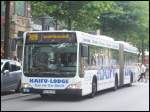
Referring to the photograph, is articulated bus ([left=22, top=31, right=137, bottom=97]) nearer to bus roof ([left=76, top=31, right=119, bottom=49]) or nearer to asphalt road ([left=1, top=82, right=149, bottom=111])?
bus roof ([left=76, top=31, right=119, bottom=49])

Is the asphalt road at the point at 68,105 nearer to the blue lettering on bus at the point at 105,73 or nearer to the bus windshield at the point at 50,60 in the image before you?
the bus windshield at the point at 50,60

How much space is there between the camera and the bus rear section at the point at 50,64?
20328 millimetres

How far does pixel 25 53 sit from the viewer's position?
68.5 feet

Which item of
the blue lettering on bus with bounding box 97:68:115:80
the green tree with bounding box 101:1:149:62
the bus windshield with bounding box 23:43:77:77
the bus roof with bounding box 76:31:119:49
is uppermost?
the green tree with bounding box 101:1:149:62

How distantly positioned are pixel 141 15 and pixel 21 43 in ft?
88.2

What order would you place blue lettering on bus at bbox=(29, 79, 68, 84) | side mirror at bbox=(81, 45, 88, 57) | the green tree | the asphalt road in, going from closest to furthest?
the asphalt road < blue lettering on bus at bbox=(29, 79, 68, 84) < side mirror at bbox=(81, 45, 88, 57) < the green tree

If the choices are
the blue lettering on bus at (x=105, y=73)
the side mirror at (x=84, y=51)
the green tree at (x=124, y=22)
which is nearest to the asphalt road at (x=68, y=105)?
the side mirror at (x=84, y=51)

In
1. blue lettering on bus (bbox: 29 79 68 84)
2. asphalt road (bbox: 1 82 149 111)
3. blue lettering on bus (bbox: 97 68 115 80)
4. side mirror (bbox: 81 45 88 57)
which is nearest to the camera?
asphalt road (bbox: 1 82 149 111)

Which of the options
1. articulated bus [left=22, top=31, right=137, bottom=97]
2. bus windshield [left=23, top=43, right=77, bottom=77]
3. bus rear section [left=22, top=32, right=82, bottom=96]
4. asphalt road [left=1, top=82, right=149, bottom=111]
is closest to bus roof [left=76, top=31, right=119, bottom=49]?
articulated bus [left=22, top=31, right=137, bottom=97]

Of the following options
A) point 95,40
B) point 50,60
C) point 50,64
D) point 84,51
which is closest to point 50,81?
point 50,64

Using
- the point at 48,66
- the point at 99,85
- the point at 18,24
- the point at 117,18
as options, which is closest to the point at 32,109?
the point at 48,66

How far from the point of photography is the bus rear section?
20.3m

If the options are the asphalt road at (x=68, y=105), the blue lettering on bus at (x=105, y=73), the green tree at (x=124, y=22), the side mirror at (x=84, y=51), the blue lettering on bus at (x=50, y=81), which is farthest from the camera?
the green tree at (x=124, y=22)

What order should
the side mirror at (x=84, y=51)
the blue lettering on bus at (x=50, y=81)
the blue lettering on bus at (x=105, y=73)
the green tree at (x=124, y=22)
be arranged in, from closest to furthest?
the blue lettering on bus at (x=50, y=81) → the side mirror at (x=84, y=51) → the blue lettering on bus at (x=105, y=73) → the green tree at (x=124, y=22)
